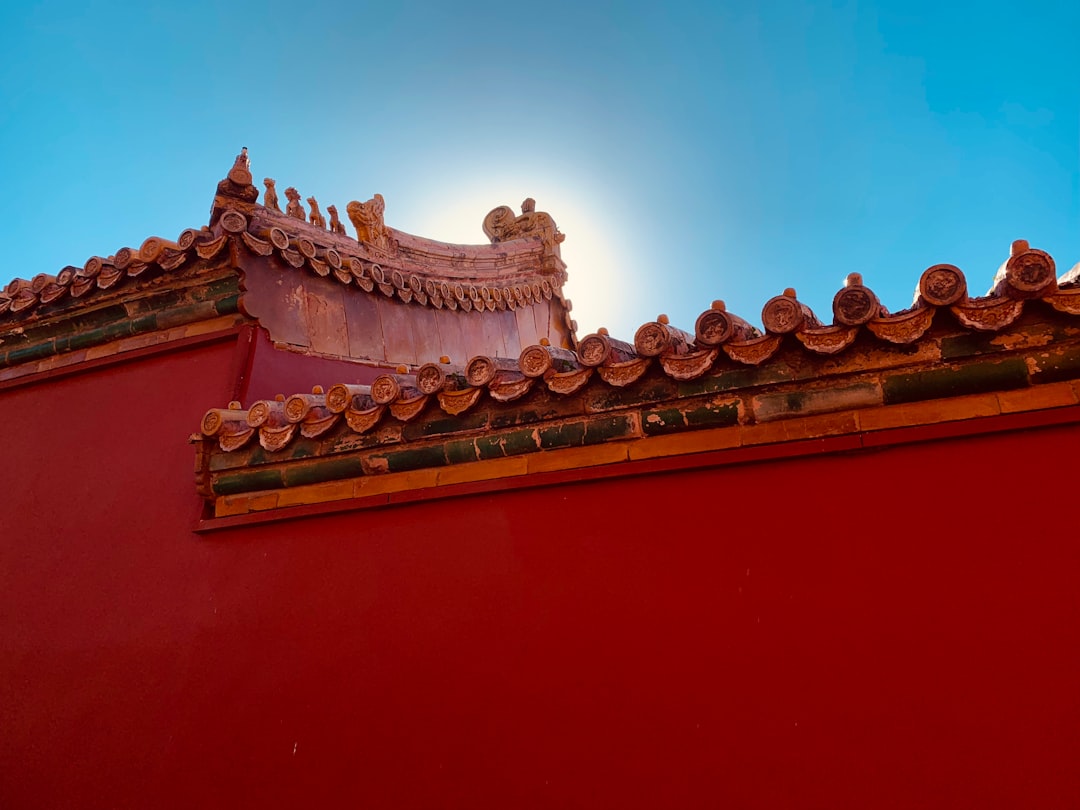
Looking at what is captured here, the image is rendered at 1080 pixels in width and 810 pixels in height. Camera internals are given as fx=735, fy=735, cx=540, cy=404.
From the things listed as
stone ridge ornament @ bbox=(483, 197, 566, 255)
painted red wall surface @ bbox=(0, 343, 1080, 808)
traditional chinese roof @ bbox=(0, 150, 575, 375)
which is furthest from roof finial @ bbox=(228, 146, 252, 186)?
stone ridge ornament @ bbox=(483, 197, 566, 255)

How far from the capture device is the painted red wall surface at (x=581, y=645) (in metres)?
2.35

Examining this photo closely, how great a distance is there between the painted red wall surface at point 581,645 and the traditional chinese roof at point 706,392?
0.15 meters

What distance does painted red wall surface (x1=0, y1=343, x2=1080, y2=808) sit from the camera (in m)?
2.35

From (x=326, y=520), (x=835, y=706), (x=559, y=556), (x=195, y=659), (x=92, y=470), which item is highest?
(x=92, y=470)

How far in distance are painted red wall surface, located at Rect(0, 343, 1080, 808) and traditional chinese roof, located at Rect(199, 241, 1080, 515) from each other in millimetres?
152

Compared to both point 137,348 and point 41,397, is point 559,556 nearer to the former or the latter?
point 137,348

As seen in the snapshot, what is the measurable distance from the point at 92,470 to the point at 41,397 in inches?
35.4

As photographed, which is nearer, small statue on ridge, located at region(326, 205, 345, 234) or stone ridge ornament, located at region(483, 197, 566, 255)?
small statue on ridge, located at region(326, 205, 345, 234)

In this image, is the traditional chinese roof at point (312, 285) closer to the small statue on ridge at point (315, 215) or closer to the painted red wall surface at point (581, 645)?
the small statue on ridge at point (315, 215)

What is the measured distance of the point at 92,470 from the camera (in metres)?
4.48

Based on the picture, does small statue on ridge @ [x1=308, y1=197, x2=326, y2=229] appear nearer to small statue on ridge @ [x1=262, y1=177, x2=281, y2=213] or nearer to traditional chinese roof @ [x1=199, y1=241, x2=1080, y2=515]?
small statue on ridge @ [x1=262, y1=177, x2=281, y2=213]

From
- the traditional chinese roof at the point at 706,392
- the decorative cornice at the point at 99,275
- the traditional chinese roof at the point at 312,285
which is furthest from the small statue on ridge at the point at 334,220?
the traditional chinese roof at the point at 706,392

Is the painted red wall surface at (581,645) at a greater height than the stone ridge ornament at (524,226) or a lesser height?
lesser

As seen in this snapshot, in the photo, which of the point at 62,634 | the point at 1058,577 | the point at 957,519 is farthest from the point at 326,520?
the point at 1058,577
